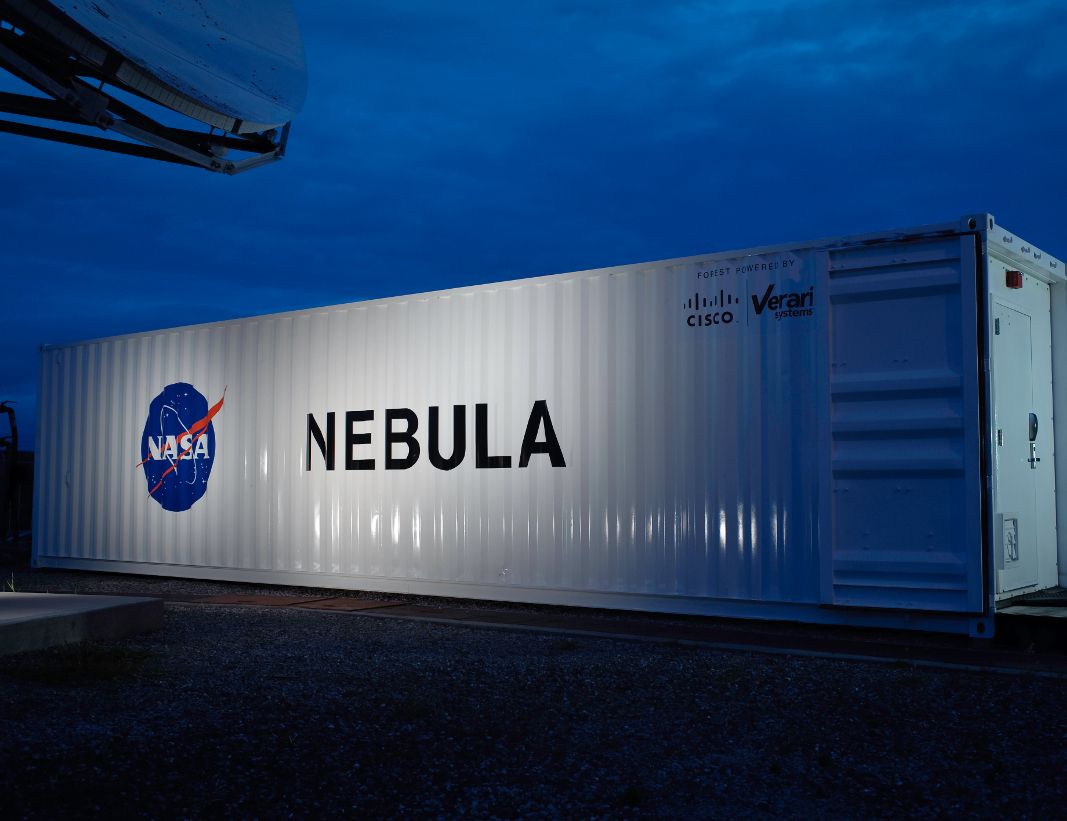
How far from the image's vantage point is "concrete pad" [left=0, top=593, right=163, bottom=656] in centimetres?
595

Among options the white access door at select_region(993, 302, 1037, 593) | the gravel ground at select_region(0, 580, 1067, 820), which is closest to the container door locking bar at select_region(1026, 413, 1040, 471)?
the white access door at select_region(993, 302, 1037, 593)

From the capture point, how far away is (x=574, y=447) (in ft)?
27.3

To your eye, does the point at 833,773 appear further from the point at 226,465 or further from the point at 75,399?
the point at 75,399

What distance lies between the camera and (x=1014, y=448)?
708 centimetres

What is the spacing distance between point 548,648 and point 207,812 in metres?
3.52

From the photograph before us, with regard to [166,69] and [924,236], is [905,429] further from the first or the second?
[166,69]

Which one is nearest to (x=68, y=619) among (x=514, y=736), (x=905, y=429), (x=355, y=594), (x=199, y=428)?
(x=514, y=736)

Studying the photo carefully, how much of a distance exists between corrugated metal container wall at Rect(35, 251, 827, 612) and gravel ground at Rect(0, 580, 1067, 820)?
1.63m

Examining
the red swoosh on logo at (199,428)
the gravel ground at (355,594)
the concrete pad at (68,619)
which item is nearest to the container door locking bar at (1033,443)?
the gravel ground at (355,594)

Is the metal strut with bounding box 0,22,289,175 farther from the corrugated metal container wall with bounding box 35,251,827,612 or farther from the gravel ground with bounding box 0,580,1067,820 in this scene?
the gravel ground with bounding box 0,580,1067,820

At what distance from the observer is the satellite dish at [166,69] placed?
7.18 meters

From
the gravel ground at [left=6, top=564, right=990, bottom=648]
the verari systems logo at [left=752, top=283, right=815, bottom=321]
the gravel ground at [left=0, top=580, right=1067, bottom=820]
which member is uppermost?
the verari systems logo at [left=752, top=283, right=815, bottom=321]

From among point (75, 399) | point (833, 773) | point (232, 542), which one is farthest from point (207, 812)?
point (75, 399)

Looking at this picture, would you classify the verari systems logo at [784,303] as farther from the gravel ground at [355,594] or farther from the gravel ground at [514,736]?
the gravel ground at [514,736]
